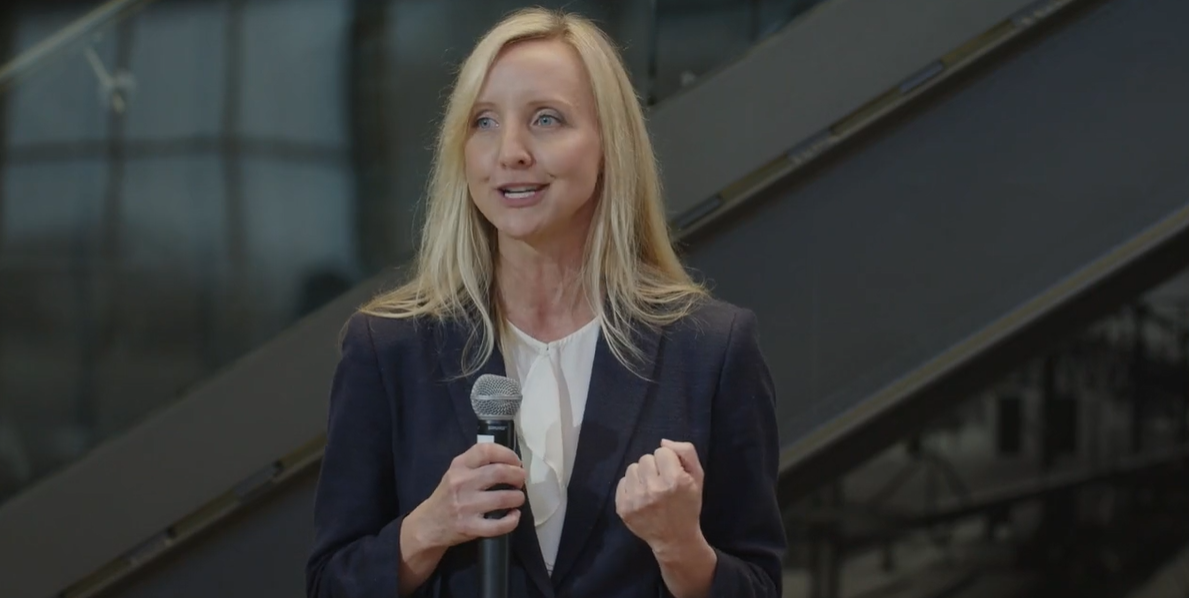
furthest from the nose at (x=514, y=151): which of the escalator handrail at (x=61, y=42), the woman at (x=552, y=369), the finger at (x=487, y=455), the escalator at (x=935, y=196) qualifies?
the escalator handrail at (x=61, y=42)

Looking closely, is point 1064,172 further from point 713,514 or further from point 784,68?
point 713,514

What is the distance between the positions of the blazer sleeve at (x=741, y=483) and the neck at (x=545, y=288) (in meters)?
0.18

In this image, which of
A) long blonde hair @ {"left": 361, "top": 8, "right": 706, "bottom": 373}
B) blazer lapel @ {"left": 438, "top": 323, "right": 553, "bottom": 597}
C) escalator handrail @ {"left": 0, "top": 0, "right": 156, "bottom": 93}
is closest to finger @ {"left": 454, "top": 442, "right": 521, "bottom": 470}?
blazer lapel @ {"left": 438, "top": 323, "right": 553, "bottom": 597}

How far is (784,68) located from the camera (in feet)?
10.3

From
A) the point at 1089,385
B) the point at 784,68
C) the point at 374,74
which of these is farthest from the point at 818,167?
the point at 1089,385

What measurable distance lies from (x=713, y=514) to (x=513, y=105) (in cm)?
50

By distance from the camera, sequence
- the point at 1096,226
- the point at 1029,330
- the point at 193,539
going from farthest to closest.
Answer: the point at 1029,330 → the point at 193,539 → the point at 1096,226

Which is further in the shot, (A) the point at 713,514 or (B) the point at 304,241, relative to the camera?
(B) the point at 304,241

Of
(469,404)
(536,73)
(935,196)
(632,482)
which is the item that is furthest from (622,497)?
(935,196)

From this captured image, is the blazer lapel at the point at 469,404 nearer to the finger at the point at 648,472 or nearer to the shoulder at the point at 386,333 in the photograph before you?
the shoulder at the point at 386,333

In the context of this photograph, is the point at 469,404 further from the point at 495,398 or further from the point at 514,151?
the point at 514,151

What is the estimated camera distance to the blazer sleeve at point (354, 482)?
1.63 meters

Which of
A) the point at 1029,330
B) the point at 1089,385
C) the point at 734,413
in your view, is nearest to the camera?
the point at 734,413

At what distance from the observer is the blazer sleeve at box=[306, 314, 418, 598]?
1626mm
